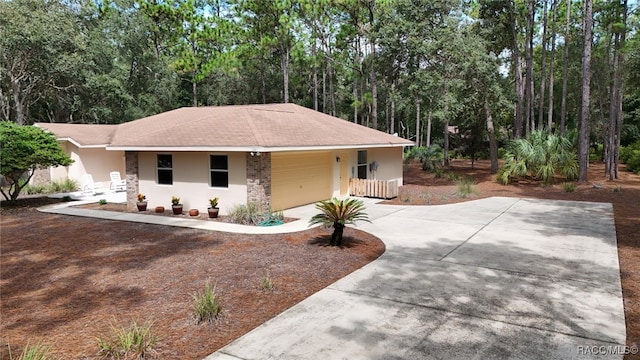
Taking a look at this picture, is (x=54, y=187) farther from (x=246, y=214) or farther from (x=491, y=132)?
(x=491, y=132)

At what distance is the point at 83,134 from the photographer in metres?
22.9

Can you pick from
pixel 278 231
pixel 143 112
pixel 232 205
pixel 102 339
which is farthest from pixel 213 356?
pixel 143 112

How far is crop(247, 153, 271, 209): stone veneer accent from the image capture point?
1333 cm

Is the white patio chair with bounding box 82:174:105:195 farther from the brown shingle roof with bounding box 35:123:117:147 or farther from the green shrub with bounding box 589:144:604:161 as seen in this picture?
the green shrub with bounding box 589:144:604:161

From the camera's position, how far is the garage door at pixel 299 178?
1464 centimetres

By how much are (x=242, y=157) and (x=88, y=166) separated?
13.5 meters

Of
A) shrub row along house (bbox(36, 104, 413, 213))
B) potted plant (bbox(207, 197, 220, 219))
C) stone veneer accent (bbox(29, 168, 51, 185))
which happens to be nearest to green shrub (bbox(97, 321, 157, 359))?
shrub row along house (bbox(36, 104, 413, 213))

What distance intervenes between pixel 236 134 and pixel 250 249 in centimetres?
574

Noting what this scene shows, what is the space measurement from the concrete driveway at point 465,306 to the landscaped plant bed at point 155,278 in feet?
1.74

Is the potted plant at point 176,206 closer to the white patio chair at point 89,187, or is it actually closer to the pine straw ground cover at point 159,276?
the pine straw ground cover at point 159,276

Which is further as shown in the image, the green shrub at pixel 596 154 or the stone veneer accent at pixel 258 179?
the green shrub at pixel 596 154

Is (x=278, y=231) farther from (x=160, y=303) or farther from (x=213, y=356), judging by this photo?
(x=213, y=356)

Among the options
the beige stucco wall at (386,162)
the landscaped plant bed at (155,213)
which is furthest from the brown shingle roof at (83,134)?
the beige stucco wall at (386,162)

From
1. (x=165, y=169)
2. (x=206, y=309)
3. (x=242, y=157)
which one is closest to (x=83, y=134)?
(x=165, y=169)
